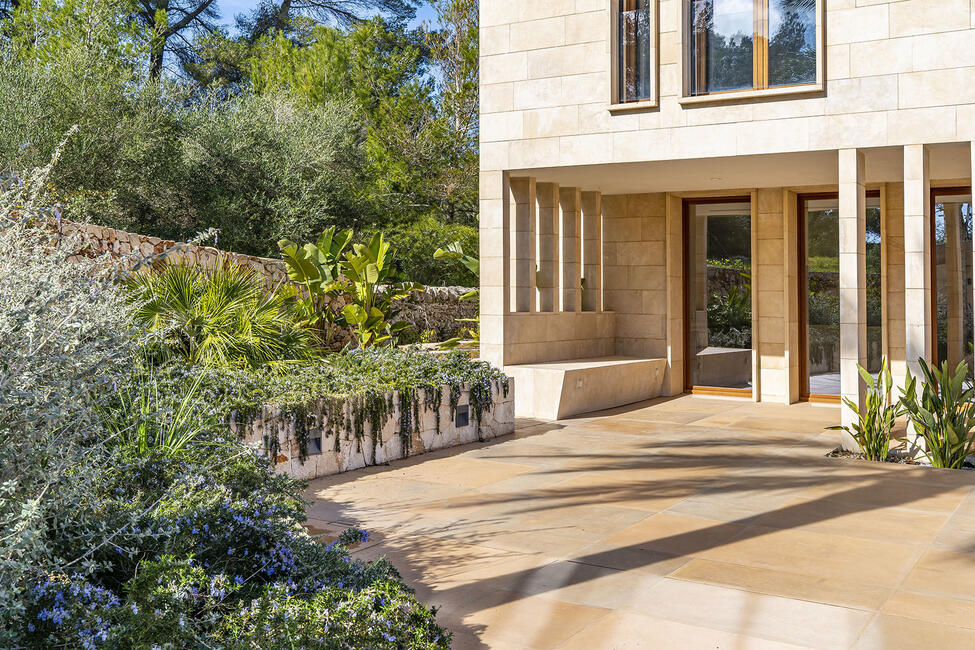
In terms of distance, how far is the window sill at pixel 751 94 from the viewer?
10297 millimetres

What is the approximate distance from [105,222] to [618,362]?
33.8ft

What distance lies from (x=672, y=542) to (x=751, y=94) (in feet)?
21.9

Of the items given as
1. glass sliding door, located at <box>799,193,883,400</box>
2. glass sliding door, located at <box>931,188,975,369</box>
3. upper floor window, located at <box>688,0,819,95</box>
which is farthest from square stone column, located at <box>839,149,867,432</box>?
glass sliding door, located at <box>799,193,883,400</box>

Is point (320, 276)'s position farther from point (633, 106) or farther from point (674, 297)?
point (633, 106)

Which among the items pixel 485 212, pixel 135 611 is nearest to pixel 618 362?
pixel 485 212

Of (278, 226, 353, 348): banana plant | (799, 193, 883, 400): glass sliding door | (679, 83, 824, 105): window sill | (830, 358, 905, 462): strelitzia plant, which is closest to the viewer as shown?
(830, 358, 905, 462): strelitzia plant

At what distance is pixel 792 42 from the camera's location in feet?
34.7

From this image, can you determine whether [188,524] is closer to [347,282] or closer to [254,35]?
[347,282]

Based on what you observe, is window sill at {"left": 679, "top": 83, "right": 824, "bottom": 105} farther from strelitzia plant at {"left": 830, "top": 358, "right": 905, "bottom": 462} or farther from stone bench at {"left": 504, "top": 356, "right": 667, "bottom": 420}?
stone bench at {"left": 504, "top": 356, "right": 667, "bottom": 420}

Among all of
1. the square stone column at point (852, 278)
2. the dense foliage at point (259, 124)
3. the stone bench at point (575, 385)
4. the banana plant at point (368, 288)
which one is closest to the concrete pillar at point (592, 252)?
the stone bench at point (575, 385)

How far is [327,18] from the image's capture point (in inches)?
1150

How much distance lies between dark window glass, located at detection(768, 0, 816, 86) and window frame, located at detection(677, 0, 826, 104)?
0.07m

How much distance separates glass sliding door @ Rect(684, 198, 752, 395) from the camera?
14062 mm

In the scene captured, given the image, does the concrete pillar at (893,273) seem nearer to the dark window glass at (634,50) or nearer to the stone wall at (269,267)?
the dark window glass at (634,50)
